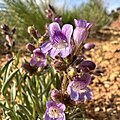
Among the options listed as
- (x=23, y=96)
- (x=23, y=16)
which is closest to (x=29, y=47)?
(x=23, y=96)

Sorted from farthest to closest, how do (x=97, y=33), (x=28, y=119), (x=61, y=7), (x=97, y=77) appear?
(x=97, y=33)
(x=61, y=7)
(x=97, y=77)
(x=28, y=119)

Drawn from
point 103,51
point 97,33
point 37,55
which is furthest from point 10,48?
point 97,33

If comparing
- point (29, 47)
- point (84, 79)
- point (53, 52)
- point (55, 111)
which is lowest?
point (55, 111)

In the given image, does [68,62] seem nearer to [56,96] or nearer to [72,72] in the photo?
[72,72]

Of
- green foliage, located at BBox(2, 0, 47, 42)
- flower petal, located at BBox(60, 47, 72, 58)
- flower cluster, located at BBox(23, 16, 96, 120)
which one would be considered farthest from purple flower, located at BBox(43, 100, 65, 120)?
green foliage, located at BBox(2, 0, 47, 42)

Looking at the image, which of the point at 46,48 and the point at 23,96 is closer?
the point at 46,48

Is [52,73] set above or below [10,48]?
below

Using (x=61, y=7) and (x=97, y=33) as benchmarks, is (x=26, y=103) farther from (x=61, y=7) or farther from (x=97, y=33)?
(x=97, y=33)

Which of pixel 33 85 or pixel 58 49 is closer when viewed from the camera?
pixel 58 49

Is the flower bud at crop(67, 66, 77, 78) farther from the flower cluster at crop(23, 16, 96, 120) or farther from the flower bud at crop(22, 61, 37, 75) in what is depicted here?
the flower bud at crop(22, 61, 37, 75)
